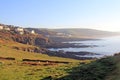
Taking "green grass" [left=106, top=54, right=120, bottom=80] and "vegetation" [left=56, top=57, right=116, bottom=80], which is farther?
"vegetation" [left=56, top=57, right=116, bottom=80]

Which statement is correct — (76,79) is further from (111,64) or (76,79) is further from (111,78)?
(111,64)

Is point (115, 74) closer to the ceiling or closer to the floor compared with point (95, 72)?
closer to the ceiling

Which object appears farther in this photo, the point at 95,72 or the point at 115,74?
the point at 95,72

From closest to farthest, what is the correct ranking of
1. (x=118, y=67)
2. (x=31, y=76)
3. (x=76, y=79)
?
(x=76, y=79) < (x=118, y=67) < (x=31, y=76)

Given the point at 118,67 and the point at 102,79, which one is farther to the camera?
the point at 118,67

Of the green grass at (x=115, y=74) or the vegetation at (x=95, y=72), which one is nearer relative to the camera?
the green grass at (x=115, y=74)

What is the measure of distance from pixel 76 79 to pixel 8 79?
847 cm

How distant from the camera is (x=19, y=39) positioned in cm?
19550

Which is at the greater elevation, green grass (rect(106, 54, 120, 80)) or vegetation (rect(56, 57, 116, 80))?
green grass (rect(106, 54, 120, 80))

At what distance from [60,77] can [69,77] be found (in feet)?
3.58

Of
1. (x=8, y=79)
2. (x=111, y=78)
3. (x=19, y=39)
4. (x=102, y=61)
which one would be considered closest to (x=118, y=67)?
(x=111, y=78)

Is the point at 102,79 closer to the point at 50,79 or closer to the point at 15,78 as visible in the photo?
the point at 50,79

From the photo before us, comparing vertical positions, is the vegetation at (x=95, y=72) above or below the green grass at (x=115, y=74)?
below

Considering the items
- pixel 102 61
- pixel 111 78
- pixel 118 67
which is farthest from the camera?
pixel 102 61
